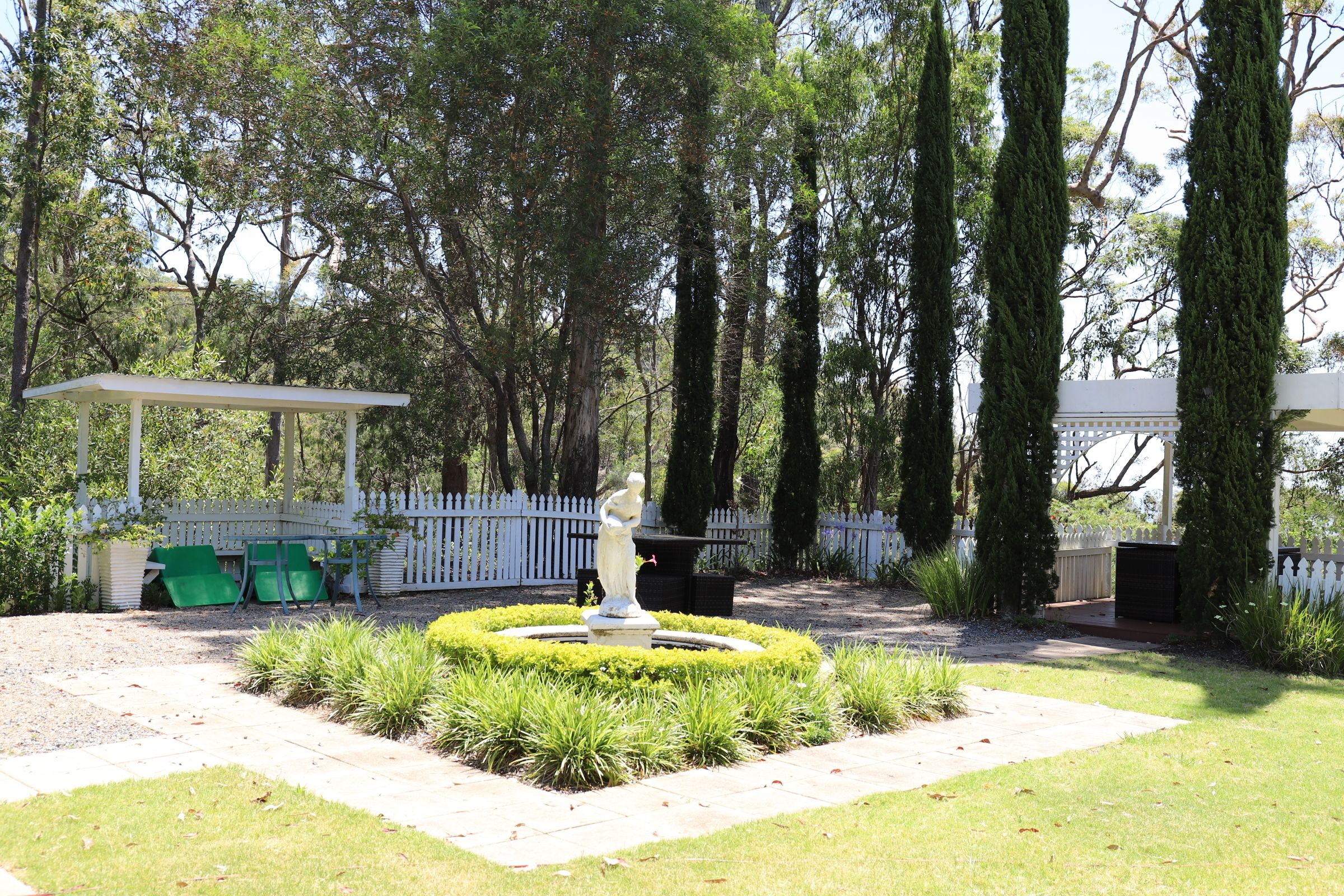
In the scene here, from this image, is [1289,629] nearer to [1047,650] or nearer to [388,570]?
[1047,650]

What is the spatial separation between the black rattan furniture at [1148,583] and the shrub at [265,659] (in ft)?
31.3

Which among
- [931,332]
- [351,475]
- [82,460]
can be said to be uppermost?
[931,332]

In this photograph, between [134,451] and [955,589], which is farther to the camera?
[955,589]

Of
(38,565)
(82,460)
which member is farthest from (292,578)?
(82,460)

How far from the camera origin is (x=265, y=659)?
7.80 m

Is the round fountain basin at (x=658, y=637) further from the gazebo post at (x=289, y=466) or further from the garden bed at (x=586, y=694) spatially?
the gazebo post at (x=289, y=466)

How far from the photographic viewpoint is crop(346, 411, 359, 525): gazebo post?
13867 millimetres

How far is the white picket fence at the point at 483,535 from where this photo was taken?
14383 millimetres

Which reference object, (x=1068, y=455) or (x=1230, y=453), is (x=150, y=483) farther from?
(x=1230, y=453)

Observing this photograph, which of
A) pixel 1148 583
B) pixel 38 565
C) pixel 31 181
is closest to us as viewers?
pixel 38 565

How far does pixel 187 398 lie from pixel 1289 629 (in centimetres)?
1241

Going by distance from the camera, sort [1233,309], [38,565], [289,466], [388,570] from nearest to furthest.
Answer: [1233,309] < [38,565] < [388,570] < [289,466]

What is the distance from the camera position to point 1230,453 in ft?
36.4

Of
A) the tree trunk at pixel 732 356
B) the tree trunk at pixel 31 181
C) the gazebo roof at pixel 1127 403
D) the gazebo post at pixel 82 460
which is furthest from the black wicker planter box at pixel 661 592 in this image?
the tree trunk at pixel 31 181
